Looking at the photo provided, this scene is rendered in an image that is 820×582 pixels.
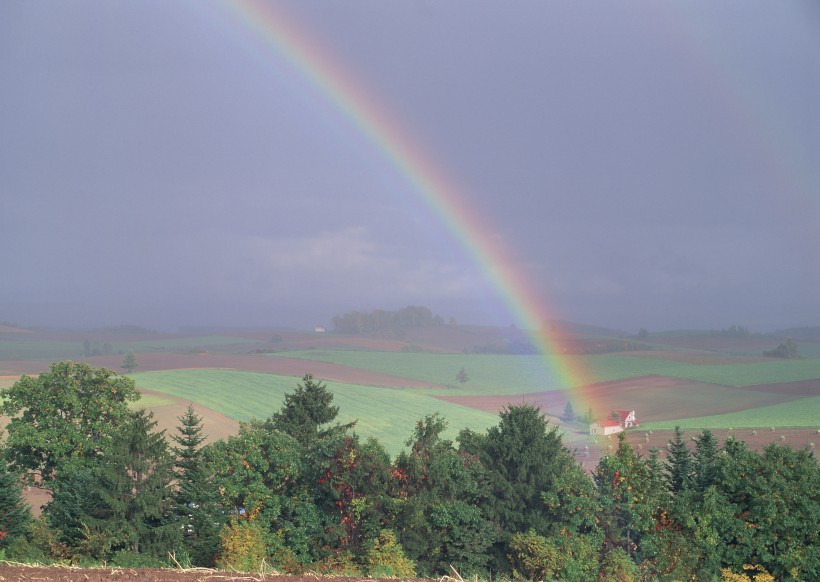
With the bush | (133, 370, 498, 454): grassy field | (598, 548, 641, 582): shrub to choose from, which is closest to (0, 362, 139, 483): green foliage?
the bush

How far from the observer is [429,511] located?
40844 millimetres

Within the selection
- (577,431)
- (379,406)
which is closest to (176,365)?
(379,406)

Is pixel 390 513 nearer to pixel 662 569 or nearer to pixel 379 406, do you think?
pixel 662 569

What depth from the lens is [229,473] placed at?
143ft

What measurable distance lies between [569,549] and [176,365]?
149m

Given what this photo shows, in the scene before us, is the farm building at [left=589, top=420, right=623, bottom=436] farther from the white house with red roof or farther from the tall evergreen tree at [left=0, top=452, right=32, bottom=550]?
the tall evergreen tree at [left=0, top=452, right=32, bottom=550]

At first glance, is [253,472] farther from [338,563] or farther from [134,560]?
[134,560]

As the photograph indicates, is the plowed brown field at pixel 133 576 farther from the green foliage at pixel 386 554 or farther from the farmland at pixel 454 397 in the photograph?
the farmland at pixel 454 397

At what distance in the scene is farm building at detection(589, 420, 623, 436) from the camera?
493 feet

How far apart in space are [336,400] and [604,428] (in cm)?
5478

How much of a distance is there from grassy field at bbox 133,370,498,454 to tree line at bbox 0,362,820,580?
7661 centimetres

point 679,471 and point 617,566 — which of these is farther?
point 679,471

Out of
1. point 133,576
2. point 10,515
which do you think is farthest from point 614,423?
point 133,576

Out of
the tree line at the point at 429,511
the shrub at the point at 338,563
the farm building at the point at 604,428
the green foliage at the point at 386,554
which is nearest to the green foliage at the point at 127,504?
A: the tree line at the point at 429,511
